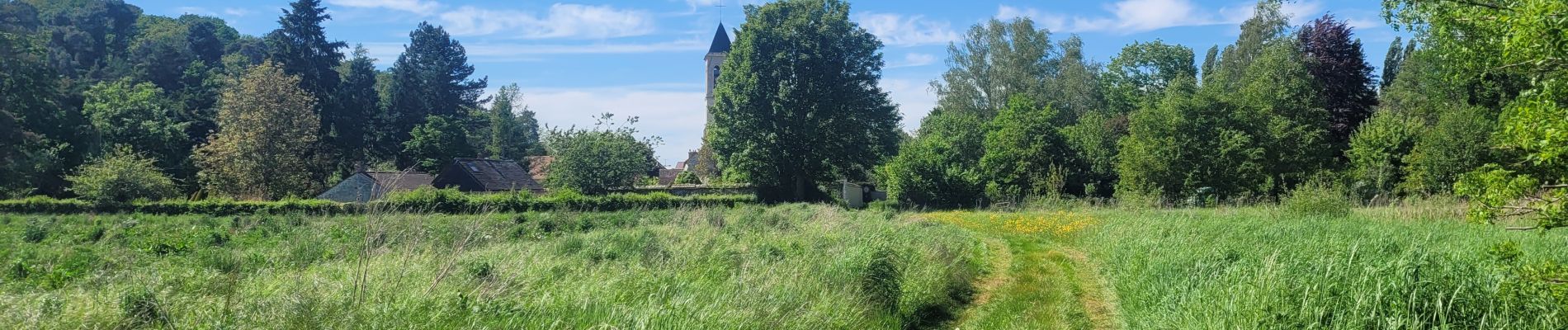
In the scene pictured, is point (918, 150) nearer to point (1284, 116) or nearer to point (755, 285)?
point (1284, 116)

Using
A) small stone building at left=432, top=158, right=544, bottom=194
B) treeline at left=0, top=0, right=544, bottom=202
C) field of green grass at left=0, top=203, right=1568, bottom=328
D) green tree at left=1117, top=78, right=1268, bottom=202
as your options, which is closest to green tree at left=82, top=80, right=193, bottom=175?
treeline at left=0, top=0, right=544, bottom=202

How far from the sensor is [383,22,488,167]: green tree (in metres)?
63.4

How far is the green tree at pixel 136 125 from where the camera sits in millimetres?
45906

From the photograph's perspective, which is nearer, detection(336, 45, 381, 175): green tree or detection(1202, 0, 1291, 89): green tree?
detection(1202, 0, 1291, 89): green tree

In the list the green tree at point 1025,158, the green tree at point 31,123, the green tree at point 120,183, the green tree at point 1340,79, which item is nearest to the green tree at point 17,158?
the green tree at point 31,123

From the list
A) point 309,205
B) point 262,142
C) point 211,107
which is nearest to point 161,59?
point 211,107

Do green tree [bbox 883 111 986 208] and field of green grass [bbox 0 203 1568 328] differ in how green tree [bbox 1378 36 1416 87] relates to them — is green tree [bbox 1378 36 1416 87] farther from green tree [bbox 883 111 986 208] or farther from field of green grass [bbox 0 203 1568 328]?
field of green grass [bbox 0 203 1568 328]

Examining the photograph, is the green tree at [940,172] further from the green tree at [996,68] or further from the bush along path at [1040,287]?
the bush along path at [1040,287]

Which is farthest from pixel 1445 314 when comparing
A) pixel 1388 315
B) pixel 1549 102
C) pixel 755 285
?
pixel 755 285

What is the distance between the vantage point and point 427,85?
6988 centimetres

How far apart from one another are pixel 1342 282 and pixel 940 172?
3637 centimetres

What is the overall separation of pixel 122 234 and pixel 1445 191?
3468 centimetres

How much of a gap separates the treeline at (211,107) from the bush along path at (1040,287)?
2169cm

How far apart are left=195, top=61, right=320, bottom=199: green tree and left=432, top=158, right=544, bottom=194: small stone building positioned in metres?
6.66
